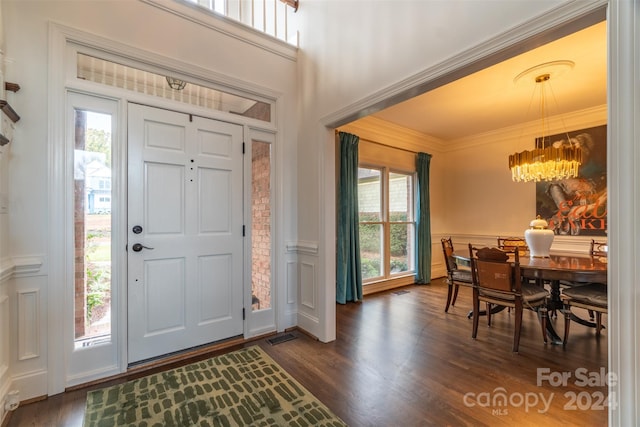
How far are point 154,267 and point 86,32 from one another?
1918mm

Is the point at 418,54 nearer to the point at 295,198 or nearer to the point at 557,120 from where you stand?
the point at 295,198

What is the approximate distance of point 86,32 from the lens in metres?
2.10

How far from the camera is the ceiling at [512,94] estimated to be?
2645 mm

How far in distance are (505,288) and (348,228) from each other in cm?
207

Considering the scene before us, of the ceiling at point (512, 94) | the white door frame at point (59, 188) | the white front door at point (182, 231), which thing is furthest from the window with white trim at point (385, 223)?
the white door frame at point (59, 188)

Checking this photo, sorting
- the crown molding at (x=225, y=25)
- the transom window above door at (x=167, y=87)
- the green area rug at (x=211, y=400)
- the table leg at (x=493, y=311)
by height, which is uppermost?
the crown molding at (x=225, y=25)

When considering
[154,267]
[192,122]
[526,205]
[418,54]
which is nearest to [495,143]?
[526,205]

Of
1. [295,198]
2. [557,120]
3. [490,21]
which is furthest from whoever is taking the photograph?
[557,120]

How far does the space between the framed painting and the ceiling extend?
46cm

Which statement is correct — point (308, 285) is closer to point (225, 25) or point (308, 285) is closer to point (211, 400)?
point (211, 400)

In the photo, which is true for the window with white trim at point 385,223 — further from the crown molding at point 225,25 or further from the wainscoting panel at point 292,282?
the crown molding at point 225,25

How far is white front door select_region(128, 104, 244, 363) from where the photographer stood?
2309 mm

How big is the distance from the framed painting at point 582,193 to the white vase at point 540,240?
5.50ft

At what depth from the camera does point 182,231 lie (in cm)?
251
